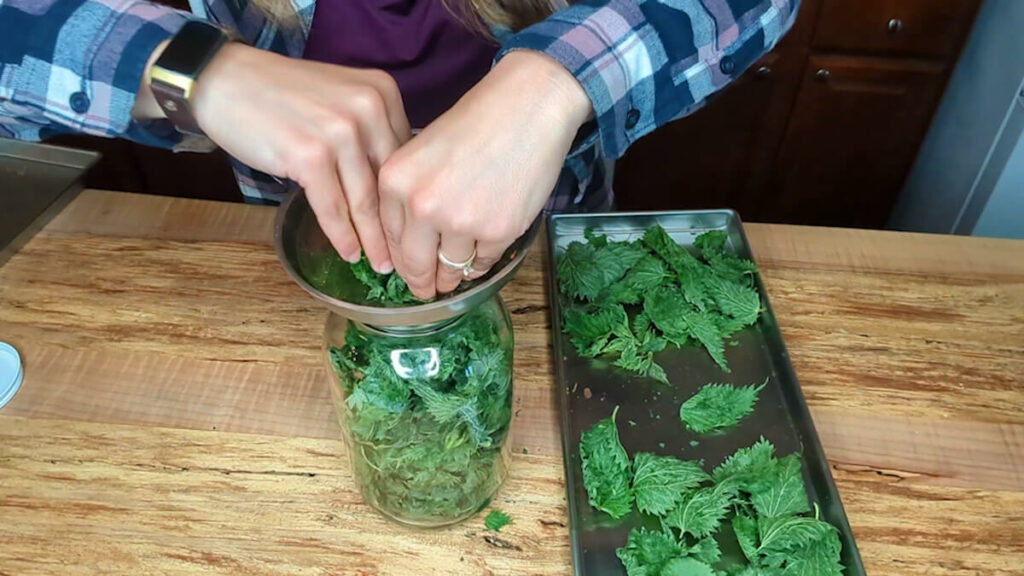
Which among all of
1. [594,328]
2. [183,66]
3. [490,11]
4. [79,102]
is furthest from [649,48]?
[79,102]

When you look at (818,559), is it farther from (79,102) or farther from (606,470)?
(79,102)

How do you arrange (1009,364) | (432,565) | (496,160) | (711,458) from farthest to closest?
(1009,364), (711,458), (432,565), (496,160)

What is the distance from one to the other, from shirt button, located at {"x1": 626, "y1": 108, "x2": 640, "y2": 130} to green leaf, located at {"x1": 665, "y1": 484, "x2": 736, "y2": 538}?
394 millimetres

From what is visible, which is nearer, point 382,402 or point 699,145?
point 382,402

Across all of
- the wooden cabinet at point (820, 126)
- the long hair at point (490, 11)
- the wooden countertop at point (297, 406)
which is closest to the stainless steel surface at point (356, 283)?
the wooden countertop at point (297, 406)

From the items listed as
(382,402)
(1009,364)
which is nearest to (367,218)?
(382,402)

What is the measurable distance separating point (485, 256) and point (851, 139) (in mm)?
1823

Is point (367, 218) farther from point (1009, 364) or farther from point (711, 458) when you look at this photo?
point (1009, 364)

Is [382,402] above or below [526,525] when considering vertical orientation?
above

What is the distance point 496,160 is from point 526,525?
1.31 ft

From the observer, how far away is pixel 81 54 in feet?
2.33

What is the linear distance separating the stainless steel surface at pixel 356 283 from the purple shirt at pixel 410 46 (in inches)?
15.7

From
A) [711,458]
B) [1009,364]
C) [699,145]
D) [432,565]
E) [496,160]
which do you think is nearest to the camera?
[496,160]

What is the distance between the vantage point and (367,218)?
651 millimetres
